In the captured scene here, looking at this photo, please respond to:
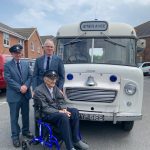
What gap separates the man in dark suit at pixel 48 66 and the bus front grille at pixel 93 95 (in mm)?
334

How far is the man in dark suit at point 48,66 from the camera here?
5.84m

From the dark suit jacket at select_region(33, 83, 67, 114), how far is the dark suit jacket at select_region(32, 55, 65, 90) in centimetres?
36

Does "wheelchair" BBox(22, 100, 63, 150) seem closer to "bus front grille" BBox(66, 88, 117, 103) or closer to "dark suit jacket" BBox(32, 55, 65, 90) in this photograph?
"dark suit jacket" BBox(32, 55, 65, 90)

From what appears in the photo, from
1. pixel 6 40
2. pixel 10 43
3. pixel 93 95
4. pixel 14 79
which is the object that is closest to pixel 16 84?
pixel 14 79

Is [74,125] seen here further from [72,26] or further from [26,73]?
[72,26]

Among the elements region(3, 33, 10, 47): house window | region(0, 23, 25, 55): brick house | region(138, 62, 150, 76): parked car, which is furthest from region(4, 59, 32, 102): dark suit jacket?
region(3, 33, 10, 47): house window

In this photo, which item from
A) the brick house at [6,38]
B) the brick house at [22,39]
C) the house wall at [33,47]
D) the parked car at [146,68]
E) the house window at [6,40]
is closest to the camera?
the parked car at [146,68]

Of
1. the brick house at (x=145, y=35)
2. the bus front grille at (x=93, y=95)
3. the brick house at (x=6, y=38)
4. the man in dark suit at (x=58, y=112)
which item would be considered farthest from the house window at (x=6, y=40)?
the man in dark suit at (x=58, y=112)

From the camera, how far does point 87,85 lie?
586cm

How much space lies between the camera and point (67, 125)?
4957 millimetres

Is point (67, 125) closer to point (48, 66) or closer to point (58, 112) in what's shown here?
point (58, 112)

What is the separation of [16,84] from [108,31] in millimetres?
2607

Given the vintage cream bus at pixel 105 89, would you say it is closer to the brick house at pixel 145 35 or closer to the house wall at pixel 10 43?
the house wall at pixel 10 43

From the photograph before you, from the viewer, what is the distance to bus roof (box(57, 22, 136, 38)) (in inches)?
273
